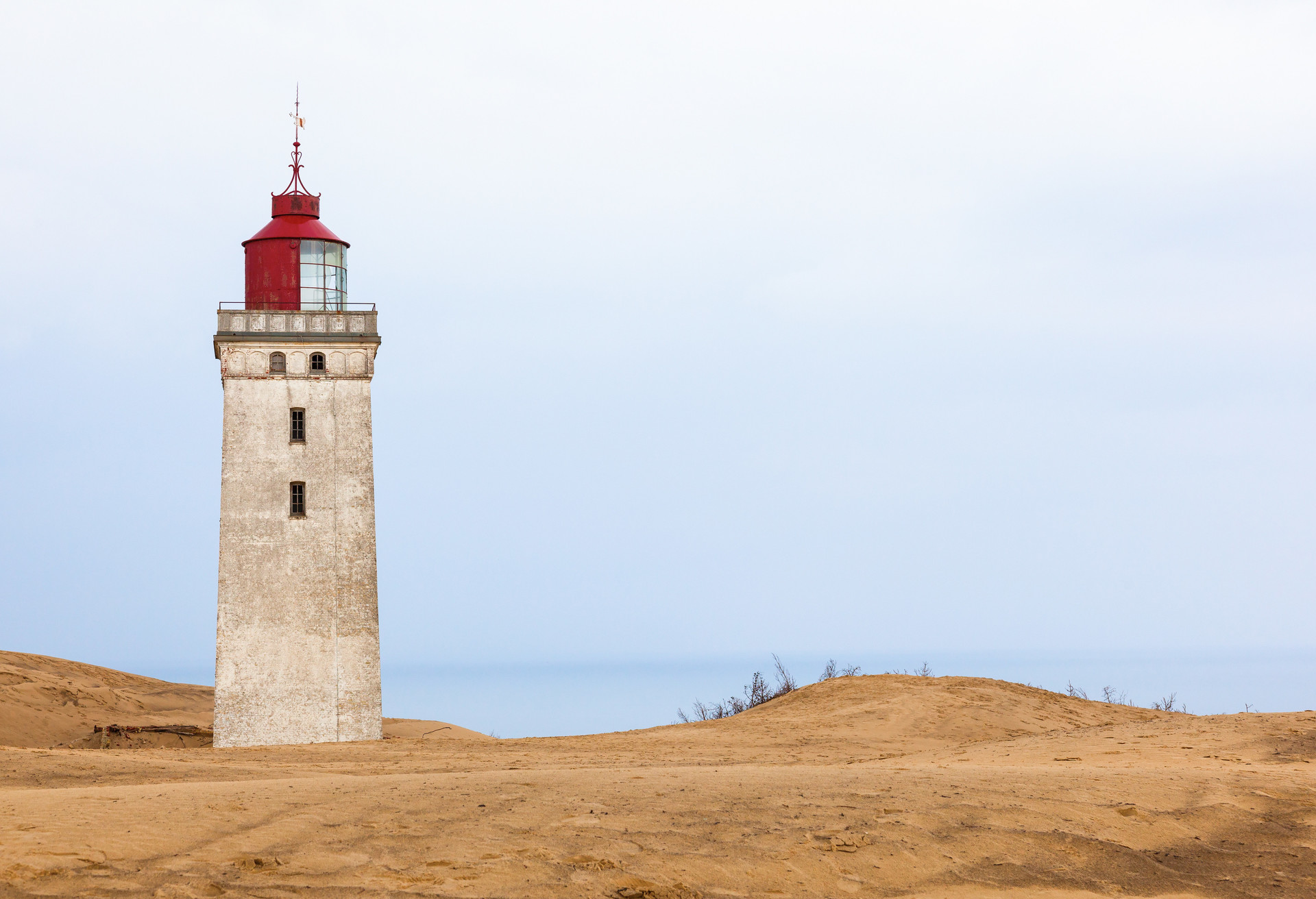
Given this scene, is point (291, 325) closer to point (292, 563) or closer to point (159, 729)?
point (292, 563)

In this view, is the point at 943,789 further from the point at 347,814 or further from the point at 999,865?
the point at 347,814

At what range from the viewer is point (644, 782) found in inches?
572

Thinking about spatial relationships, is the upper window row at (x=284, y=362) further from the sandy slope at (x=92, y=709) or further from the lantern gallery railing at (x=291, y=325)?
the sandy slope at (x=92, y=709)

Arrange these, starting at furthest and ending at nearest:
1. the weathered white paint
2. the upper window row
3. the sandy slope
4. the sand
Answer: the sandy slope < the upper window row < the weathered white paint < the sand

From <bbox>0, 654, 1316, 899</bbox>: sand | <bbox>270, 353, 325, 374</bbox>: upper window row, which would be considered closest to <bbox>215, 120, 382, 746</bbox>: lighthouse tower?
<bbox>270, 353, 325, 374</bbox>: upper window row

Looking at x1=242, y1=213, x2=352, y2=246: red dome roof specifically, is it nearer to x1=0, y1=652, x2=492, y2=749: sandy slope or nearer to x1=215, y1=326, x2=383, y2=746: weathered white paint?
x1=215, y1=326, x2=383, y2=746: weathered white paint

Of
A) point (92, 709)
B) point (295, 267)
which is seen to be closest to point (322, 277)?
point (295, 267)

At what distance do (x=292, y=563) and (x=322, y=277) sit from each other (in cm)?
700

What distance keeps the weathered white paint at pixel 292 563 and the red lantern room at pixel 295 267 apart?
1.44 m

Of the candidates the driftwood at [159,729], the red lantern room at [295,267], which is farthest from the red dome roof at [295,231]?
the driftwood at [159,729]

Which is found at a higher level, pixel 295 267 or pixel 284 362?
pixel 295 267

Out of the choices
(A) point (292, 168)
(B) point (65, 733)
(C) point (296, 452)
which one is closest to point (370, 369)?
(C) point (296, 452)

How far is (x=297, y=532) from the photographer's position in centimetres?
2730

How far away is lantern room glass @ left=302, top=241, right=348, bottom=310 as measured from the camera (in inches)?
1145
